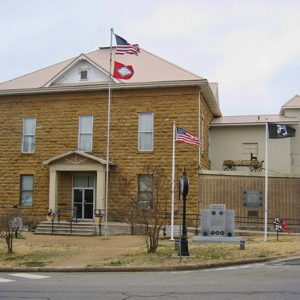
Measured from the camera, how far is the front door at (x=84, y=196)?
105 feet

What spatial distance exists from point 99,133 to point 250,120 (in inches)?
406

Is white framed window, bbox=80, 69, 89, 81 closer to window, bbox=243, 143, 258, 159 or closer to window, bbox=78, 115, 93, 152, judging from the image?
window, bbox=78, 115, 93, 152

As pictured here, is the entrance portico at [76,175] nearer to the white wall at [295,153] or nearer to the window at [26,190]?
the window at [26,190]

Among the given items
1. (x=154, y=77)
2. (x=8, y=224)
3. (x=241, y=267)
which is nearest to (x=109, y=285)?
(x=241, y=267)

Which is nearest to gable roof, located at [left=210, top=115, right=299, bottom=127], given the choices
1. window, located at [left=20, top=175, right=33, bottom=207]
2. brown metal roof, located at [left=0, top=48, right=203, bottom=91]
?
brown metal roof, located at [left=0, top=48, right=203, bottom=91]

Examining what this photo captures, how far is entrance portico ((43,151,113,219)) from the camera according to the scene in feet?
100

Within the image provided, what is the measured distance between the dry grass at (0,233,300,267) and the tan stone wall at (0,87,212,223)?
7486 millimetres

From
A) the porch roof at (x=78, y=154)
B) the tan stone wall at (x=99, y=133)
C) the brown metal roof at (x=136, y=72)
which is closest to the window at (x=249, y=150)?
the tan stone wall at (x=99, y=133)

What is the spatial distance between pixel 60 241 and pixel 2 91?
12.7 metres

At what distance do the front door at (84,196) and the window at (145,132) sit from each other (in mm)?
3817

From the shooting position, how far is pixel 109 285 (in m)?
12.4

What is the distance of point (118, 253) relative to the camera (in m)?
19.4

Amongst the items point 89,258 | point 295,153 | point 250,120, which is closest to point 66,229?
point 89,258

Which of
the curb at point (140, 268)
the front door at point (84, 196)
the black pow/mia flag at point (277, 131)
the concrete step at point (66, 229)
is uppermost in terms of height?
the black pow/mia flag at point (277, 131)
